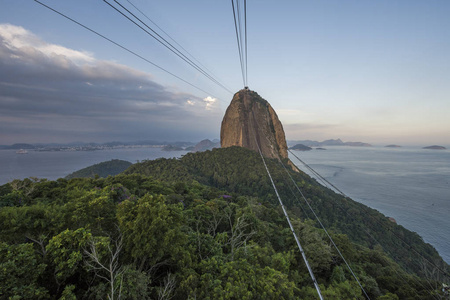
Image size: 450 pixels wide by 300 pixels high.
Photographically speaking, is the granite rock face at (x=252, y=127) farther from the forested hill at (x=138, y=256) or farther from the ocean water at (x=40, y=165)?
the ocean water at (x=40, y=165)

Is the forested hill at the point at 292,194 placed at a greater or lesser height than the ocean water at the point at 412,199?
greater

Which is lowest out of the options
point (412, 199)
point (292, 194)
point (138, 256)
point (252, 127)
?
point (412, 199)

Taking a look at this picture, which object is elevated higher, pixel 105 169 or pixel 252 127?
pixel 252 127

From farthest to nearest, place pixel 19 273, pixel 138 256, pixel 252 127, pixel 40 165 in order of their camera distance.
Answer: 1. pixel 40 165
2. pixel 252 127
3. pixel 138 256
4. pixel 19 273

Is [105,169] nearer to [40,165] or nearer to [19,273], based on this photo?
[40,165]

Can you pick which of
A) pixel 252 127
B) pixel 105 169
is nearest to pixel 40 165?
pixel 105 169

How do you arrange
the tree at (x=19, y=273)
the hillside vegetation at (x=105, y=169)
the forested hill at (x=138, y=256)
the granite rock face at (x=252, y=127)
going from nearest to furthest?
the tree at (x=19, y=273), the forested hill at (x=138, y=256), the granite rock face at (x=252, y=127), the hillside vegetation at (x=105, y=169)

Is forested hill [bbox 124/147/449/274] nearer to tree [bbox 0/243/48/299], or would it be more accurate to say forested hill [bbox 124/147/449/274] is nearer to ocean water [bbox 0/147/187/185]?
tree [bbox 0/243/48/299]

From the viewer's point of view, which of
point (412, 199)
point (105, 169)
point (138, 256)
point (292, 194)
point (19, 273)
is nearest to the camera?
point (19, 273)

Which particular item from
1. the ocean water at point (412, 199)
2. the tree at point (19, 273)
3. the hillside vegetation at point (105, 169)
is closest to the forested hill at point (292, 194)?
the ocean water at point (412, 199)

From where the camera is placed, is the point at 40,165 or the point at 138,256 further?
the point at 40,165

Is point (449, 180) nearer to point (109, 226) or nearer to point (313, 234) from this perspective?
point (313, 234)
